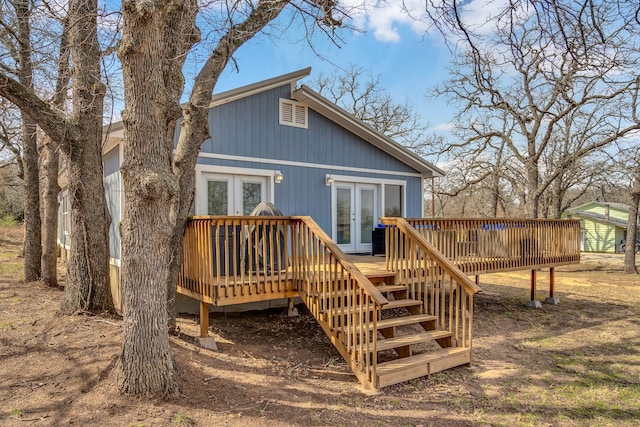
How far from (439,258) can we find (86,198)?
4.83 meters

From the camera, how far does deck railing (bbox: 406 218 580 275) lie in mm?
6902

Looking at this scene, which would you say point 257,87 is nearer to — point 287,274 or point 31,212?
point 287,274

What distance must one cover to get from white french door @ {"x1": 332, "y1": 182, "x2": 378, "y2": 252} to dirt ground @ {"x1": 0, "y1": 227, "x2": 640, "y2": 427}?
2.86m

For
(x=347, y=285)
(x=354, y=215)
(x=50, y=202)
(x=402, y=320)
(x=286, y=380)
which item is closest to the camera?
(x=286, y=380)

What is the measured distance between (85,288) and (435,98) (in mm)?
16018

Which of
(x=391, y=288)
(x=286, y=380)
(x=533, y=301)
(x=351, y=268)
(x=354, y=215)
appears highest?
(x=354, y=215)

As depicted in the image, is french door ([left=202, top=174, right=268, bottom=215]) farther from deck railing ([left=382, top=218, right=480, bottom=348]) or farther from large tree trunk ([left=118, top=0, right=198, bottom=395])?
large tree trunk ([left=118, top=0, right=198, bottom=395])

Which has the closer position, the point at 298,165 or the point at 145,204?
the point at 145,204

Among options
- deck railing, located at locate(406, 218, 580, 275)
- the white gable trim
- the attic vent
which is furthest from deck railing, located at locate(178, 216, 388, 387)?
the attic vent

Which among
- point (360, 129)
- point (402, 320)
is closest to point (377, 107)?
point (360, 129)

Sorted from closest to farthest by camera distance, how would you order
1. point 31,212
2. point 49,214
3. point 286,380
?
point 286,380 → point 49,214 → point 31,212

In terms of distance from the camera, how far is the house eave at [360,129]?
8.59 m

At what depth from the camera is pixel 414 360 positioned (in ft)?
15.5

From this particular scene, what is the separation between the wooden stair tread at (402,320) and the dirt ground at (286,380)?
0.69 meters
